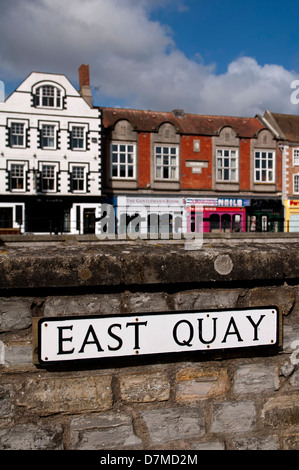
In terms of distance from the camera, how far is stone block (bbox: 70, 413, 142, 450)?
2.43 metres

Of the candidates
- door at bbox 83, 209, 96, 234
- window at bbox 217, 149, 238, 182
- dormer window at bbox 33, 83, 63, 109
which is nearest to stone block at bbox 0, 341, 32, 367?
door at bbox 83, 209, 96, 234

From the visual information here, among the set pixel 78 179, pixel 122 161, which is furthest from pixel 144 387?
pixel 122 161

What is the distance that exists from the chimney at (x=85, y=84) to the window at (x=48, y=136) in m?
3.87

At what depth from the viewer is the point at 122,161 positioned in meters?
32.0

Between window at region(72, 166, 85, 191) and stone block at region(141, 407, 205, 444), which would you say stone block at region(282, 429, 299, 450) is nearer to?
stone block at region(141, 407, 205, 444)

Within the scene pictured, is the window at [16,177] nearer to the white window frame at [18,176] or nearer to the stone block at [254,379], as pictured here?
the white window frame at [18,176]

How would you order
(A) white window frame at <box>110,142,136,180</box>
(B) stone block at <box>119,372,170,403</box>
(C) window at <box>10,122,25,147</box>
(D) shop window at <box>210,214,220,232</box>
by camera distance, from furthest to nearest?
(D) shop window at <box>210,214,220,232</box> < (A) white window frame at <box>110,142,136,180</box> < (C) window at <box>10,122,25,147</box> < (B) stone block at <box>119,372,170,403</box>

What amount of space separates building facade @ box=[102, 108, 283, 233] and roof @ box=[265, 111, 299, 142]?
159 centimetres

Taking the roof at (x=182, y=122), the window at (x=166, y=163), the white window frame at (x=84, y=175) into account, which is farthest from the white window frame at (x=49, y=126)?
the window at (x=166, y=163)

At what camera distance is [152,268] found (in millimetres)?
2512

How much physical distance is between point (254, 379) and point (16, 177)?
29.1 m

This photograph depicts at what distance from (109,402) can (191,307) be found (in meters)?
0.81

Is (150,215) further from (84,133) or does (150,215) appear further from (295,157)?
(295,157)
